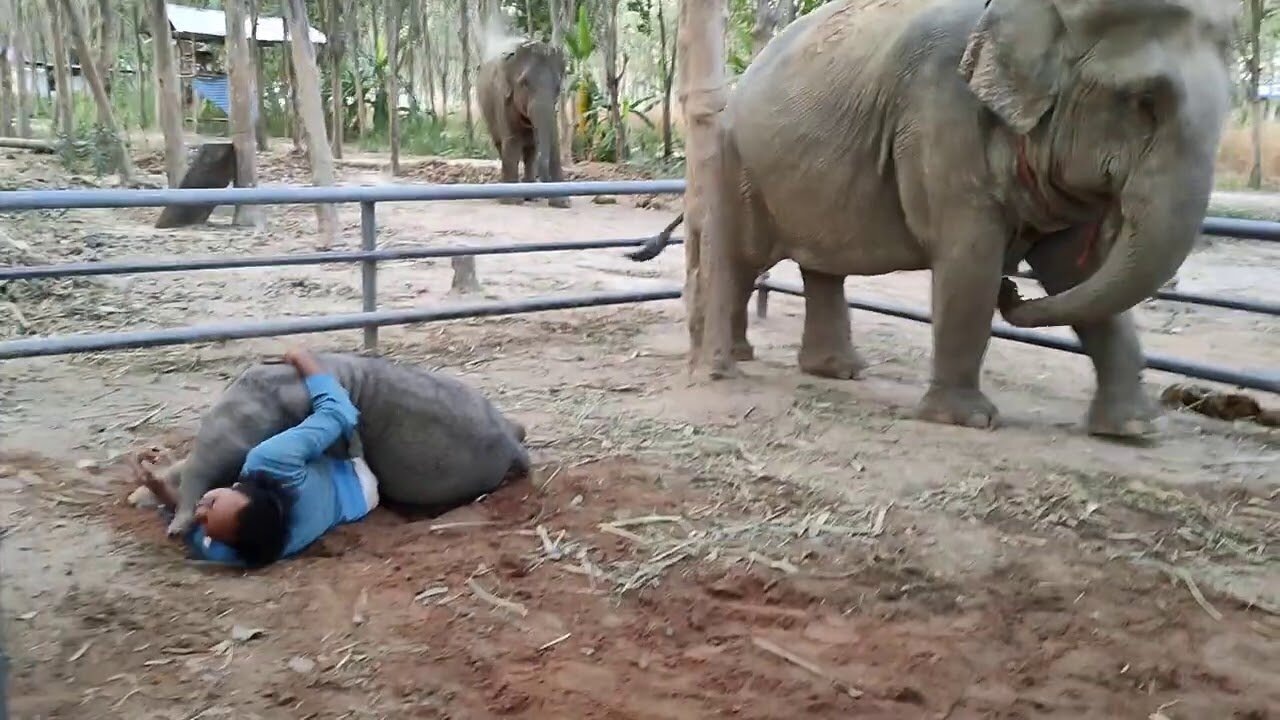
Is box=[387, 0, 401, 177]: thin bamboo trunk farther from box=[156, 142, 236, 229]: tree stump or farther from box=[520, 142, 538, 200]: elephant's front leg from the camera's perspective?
box=[156, 142, 236, 229]: tree stump

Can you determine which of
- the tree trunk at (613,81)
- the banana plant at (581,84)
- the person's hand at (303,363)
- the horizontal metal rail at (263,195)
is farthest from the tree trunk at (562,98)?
the person's hand at (303,363)

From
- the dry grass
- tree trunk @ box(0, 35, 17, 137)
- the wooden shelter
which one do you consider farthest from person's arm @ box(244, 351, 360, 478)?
the wooden shelter

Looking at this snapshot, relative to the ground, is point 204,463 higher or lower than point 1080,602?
higher

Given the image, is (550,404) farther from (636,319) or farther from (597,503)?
(636,319)

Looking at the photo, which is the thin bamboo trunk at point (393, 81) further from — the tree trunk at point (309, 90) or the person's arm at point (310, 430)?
the person's arm at point (310, 430)

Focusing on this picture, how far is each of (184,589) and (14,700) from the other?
2.12 ft

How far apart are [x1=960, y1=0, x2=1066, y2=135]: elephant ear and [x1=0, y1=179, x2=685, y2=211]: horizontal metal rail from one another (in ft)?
8.77

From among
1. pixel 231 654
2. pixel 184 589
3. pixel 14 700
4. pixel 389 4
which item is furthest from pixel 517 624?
pixel 389 4

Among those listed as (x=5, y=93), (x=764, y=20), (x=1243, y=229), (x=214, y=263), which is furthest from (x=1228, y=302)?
(x=5, y=93)

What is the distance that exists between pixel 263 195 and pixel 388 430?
206cm

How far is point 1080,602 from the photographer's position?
3150 mm

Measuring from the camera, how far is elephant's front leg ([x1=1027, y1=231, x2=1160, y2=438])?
4.82 metres

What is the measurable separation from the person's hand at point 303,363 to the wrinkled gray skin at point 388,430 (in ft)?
0.11

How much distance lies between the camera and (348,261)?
19.0ft
